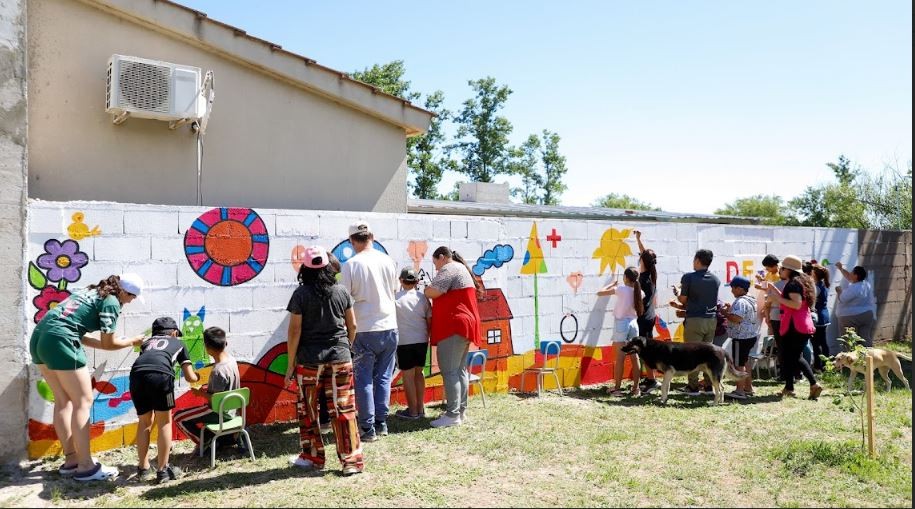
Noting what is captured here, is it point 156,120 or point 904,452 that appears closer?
point 904,452

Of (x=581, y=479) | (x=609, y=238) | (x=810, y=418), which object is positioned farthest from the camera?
(x=609, y=238)

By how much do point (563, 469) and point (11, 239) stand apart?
4765 millimetres

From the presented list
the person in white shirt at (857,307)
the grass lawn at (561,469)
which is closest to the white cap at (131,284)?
the grass lawn at (561,469)

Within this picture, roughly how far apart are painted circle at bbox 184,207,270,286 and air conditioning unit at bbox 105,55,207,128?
6.05 feet

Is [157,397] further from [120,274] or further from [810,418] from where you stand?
[810,418]

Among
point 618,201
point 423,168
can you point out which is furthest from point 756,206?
point 423,168

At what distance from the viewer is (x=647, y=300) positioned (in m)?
9.02

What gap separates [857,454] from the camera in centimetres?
576

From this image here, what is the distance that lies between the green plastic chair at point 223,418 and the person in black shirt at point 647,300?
5.11 metres

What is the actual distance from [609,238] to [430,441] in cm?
439

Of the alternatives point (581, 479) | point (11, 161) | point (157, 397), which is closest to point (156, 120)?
point (11, 161)

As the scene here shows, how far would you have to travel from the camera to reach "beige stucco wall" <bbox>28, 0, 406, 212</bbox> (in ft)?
24.3

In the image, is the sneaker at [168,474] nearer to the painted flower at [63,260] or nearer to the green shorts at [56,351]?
the green shorts at [56,351]

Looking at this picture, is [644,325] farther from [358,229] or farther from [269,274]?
[269,274]
